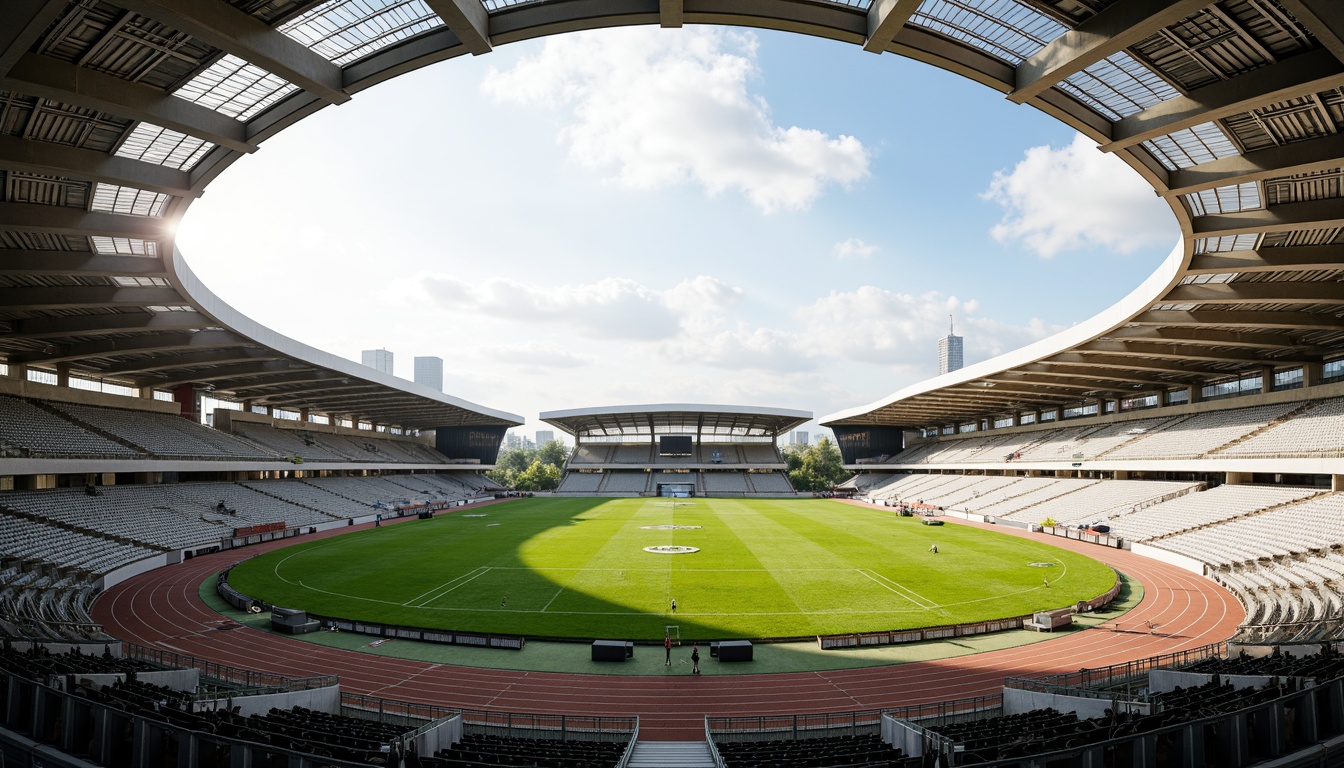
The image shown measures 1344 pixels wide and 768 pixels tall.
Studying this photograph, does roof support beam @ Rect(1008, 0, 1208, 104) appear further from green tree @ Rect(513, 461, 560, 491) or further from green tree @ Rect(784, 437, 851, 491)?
green tree @ Rect(513, 461, 560, 491)

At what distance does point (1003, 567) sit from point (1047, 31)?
31.7 metres

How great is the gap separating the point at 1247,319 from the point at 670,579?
31.9 metres

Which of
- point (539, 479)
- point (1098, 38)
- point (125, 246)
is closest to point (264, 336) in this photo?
point (125, 246)

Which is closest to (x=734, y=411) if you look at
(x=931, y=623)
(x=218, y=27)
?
(x=931, y=623)

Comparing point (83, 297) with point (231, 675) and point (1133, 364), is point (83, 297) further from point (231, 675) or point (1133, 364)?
point (1133, 364)

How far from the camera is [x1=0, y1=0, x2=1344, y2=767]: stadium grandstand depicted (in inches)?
453

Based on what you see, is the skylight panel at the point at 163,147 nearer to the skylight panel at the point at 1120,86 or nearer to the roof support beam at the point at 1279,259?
the skylight panel at the point at 1120,86

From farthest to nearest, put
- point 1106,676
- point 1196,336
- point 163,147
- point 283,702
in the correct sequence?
point 1196,336 → point 1106,676 → point 163,147 → point 283,702

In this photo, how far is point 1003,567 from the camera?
124ft

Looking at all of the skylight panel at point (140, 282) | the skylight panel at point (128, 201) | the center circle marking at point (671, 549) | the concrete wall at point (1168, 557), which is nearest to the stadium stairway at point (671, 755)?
the skylight panel at point (128, 201)

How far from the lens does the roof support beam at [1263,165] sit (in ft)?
56.5

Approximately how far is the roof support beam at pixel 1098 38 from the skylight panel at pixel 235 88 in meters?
17.3

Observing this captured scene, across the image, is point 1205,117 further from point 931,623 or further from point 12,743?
point 12,743

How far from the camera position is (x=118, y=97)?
1482 centimetres
